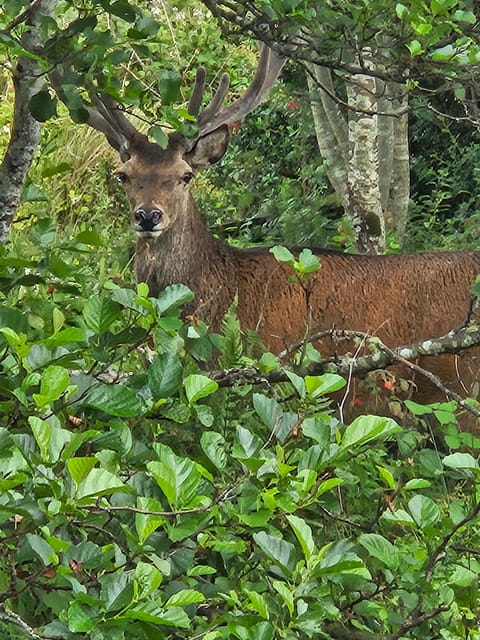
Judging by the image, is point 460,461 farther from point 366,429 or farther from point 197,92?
point 197,92

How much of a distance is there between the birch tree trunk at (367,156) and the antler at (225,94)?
2.31ft

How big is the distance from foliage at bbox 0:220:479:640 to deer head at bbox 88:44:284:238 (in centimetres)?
307

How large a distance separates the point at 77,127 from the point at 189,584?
10597mm

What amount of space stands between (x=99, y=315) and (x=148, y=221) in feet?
11.8

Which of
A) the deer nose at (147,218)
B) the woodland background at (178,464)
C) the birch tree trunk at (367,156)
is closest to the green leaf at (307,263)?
the woodland background at (178,464)

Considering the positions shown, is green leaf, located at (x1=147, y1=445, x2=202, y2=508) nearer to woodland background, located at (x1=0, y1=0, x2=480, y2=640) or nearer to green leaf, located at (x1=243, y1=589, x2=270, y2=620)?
woodland background, located at (x1=0, y1=0, x2=480, y2=640)

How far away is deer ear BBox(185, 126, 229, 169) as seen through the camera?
290 inches

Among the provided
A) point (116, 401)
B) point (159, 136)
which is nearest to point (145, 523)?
point (116, 401)

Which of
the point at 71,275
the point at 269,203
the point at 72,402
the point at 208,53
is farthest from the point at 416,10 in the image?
the point at 208,53

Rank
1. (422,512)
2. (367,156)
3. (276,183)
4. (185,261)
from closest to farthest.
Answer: (422,512) → (185,261) → (367,156) → (276,183)

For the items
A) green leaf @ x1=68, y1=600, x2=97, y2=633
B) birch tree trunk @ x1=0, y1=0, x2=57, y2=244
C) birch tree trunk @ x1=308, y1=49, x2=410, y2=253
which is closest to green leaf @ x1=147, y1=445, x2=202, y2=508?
green leaf @ x1=68, y1=600, x2=97, y2=633

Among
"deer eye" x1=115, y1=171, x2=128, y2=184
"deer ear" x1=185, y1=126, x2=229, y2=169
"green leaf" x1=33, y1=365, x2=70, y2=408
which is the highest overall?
"deer ear" x1=185, y1=126, x2=229, y2=169

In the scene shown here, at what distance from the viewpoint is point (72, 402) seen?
3014mm

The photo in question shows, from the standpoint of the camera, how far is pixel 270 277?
6.98 metres
